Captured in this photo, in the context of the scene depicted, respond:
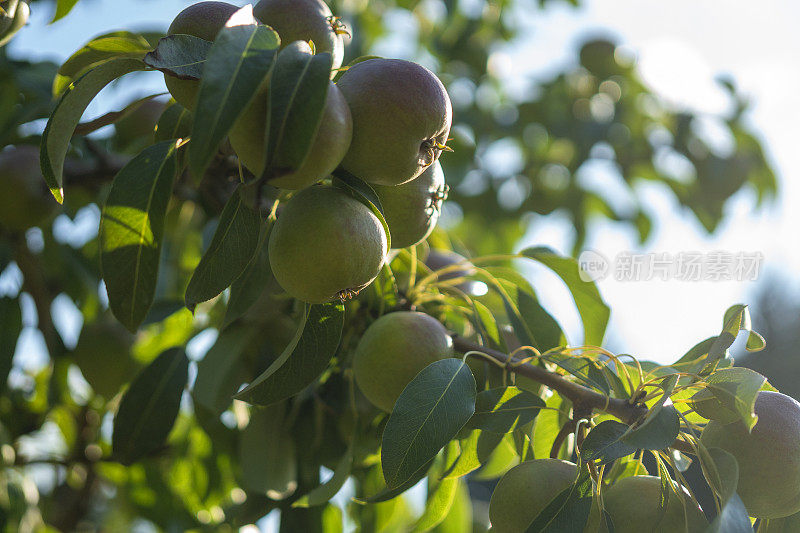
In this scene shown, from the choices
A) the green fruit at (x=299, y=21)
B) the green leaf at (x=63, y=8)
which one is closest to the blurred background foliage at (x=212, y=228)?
the green leaf at (x=63, y=8)

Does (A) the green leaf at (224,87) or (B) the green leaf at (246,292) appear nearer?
(A) the green leaf at (224,87)

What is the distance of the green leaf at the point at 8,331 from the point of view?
5.00 feet

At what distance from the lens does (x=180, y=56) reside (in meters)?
0.82

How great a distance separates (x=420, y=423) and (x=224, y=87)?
0.45 meters

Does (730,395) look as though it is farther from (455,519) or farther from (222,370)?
(455,519)

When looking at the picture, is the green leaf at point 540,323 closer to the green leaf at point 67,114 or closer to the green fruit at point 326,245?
the green fruit at point 326,245

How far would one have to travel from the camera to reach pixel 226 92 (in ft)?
2.23

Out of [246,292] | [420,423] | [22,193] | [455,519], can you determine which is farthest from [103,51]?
[455,519]

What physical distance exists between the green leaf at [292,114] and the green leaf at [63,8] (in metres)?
0.68

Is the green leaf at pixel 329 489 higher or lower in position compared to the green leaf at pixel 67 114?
lower

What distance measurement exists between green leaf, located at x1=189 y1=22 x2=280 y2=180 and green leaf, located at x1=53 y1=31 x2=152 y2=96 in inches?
11.2

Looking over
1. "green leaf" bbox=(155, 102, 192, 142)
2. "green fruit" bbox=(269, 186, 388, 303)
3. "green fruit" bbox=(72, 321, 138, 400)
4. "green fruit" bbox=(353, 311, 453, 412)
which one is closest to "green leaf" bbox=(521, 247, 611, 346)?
"green fruit" bbox=(353, 311, 453, 412)

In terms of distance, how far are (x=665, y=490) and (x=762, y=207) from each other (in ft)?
8.29

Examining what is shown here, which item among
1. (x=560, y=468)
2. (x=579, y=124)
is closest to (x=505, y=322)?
(x=560, y=468)
